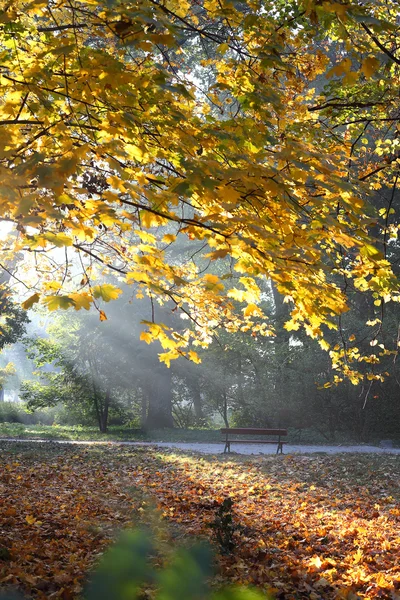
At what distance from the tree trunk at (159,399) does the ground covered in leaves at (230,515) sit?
10928 mm

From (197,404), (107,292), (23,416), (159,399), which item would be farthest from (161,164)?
(23,416)

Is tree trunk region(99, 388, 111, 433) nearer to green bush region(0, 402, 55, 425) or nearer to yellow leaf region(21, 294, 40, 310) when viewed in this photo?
green bush region(0, 402, 55, 425)

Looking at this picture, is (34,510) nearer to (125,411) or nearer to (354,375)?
(354,375)

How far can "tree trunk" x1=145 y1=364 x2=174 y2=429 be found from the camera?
76.9 feet

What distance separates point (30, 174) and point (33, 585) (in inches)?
106

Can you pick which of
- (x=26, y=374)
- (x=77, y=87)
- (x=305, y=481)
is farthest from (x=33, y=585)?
(x=26, y=374)

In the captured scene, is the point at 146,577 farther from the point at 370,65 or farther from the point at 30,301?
the point at 370,65

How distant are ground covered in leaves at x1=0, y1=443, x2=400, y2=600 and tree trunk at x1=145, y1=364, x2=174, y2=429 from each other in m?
10.9

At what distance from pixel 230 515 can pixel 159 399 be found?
18947 mm

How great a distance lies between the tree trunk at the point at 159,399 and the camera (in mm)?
23448

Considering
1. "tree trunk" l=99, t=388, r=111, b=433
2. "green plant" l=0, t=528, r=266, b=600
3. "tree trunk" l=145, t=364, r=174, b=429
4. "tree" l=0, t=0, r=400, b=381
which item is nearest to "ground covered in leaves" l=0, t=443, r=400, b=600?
"green plant" l=0, t=528, r=266, b=600

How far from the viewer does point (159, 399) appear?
2355 centimetres

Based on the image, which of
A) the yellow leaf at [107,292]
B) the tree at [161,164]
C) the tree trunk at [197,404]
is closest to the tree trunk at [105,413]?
the tree trunk at [197,404]

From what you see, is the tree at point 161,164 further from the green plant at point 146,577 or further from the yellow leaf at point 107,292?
the green plant at point 146,577
